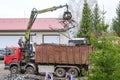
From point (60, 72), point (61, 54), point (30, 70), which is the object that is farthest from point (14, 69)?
point (61, 54)

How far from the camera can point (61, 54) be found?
3006 cm

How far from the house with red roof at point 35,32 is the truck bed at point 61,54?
76.9 feet

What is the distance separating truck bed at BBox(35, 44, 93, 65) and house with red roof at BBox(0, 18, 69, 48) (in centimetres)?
2345

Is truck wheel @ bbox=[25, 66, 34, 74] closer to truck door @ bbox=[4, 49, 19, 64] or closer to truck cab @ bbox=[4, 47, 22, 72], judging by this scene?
truck cab @ bbox=[4, 47, 22, 72]

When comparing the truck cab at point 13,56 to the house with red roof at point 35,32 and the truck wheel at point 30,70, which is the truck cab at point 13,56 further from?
the house with red roof at point 35,32

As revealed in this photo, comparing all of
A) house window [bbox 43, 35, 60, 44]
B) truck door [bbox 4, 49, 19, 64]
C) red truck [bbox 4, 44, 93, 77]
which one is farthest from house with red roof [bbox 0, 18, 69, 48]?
red truck [bbox 4, 44, 93, 77]

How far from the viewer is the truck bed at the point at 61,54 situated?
98.0 ft

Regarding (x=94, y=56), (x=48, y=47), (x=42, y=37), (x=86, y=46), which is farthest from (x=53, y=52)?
(x=42, y=37)

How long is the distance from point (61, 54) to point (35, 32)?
25650 millimetres

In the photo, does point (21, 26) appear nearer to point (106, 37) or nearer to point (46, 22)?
point (46, 22)

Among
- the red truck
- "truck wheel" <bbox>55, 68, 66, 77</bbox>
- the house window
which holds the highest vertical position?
the house window

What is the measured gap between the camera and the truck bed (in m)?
29.9

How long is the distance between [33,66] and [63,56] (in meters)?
2.62

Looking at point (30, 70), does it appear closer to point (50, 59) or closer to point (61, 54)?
point (50, 59)
